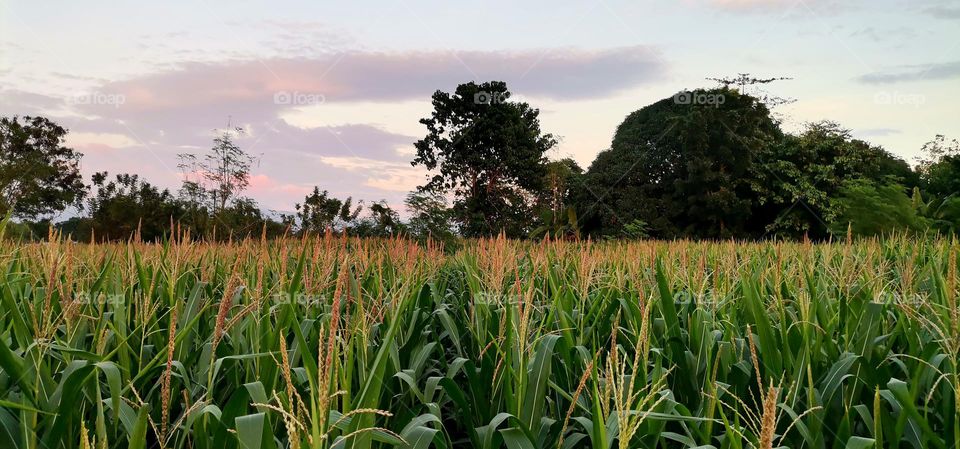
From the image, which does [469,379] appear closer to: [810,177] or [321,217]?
[321,217]

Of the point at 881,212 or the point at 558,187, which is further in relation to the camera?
the point at 558,187

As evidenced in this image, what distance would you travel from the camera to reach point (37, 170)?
29.9 meters

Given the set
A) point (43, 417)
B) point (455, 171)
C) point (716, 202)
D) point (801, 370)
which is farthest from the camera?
point (455, 171)

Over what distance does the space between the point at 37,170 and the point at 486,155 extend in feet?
75.2

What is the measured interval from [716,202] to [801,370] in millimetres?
30516

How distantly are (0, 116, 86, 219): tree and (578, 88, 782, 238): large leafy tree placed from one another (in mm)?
28836

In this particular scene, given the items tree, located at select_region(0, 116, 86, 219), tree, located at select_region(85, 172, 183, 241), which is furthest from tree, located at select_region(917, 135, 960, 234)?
tree, located at select_region(0, 116, 86, 219)

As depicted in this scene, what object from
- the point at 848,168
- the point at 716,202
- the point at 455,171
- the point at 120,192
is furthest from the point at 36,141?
the point at 848,168

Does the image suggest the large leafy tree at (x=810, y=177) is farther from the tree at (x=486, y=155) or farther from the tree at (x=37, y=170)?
the tree at (x=37, y=170)

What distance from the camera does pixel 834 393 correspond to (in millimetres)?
2057

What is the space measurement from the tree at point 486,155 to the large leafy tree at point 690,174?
487cm

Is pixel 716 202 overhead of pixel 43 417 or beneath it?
overhead

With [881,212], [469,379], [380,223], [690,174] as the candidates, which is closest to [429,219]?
[380,223]

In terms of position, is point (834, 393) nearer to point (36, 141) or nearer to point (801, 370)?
point (801, 370)
